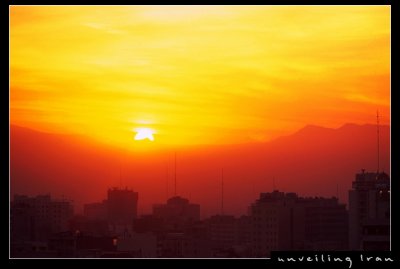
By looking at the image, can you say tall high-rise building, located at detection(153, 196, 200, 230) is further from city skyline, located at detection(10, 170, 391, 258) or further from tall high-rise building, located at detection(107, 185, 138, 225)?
tall high-rise building, located at detection(107, 185, 138, 225)

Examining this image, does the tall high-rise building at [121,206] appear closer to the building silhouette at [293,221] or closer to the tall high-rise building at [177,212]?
the tall high-rise building at [177,212]

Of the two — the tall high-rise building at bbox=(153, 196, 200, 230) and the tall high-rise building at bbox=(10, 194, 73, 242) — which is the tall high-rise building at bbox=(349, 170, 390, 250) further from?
the tall high-rise building at bbox=(10, 194, 73, 242)

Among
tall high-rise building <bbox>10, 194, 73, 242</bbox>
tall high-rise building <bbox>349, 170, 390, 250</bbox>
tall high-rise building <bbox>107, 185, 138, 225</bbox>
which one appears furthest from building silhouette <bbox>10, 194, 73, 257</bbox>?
tall high-rise building <bbox>349, 170, 390, 250</bbox>

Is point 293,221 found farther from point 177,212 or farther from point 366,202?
point 177,212

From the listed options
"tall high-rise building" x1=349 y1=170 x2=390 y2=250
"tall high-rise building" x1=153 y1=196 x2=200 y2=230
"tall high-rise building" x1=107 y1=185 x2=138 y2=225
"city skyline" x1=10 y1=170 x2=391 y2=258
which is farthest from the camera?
"tall high-rise building" x1=153 y1=196 x2=200 y2=230

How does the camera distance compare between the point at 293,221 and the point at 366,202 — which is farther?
the point at 293,221

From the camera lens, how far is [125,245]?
21.4m

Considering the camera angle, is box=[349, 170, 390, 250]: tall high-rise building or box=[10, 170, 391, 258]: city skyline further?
box=[10, 170, 391, 258]: city skyline

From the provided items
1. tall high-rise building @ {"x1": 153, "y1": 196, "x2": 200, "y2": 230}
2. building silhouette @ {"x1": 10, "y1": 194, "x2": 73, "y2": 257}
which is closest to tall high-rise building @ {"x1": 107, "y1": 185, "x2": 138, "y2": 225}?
tall high-rise building @ {"x1": 153, "y1": 196, "x2": 200, "y2": 230}

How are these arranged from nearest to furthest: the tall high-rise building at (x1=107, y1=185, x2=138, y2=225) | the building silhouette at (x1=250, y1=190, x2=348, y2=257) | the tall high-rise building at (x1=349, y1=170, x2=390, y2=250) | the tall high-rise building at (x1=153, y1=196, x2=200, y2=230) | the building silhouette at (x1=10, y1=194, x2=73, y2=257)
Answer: the tall high-rise building at (x1=349, y1=170, x2=390, y2=250) < the building silhouette at (x1=10, y1=194, x2=73, y2=257) < the building silhouette at (x1=250, y1=190, x2=348, y2=257) < the tall high-rise building at (x1=107, y1=185, x2=138, y2=225) < the tall high-rise building at (x1=153, y1=196, x2=200, y2=230)

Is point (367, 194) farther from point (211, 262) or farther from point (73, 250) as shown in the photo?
point (211, 262)

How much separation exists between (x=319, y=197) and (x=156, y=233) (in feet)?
14.6

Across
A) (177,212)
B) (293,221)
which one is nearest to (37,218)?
(177,212)
